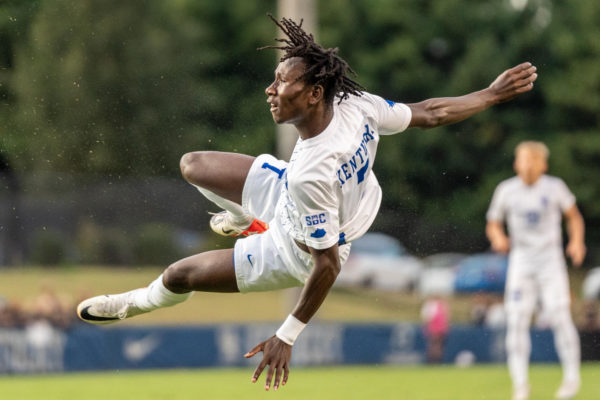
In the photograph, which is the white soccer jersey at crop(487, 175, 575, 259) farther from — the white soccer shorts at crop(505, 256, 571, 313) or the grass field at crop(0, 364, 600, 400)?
the grass field at crop(0, 364, 600, 400)

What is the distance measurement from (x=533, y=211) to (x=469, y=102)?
14.1ft

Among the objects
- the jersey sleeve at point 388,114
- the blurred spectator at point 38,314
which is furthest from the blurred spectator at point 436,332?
the jersey sleeve at point 388,114

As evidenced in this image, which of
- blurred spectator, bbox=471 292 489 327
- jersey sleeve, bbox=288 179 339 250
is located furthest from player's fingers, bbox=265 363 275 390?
blurred spectator, bbox=471 292 489 327

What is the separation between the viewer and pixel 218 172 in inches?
266

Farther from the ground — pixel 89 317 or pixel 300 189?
pixel 300 189

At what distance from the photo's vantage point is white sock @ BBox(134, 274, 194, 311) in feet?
22.4

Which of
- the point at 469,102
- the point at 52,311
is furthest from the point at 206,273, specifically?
the point at 52,311

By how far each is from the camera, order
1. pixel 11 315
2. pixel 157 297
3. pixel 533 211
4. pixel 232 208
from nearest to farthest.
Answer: pixel 157 297
pixel 232 208
pixel 533 211
pixel 11 315

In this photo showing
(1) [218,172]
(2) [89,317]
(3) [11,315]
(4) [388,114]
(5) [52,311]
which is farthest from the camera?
(5) [52,311]

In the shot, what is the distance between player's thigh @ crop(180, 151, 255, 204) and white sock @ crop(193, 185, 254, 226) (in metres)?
0.06

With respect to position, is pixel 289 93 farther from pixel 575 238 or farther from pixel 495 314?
pixel 495 314

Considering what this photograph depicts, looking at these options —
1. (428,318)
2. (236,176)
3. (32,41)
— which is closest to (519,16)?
(32,41)

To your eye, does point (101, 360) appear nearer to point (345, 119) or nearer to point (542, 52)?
point (345, 119)

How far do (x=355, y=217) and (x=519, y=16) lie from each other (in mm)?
28657
